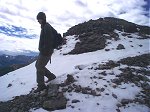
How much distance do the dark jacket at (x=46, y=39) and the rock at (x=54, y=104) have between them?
2.41 m

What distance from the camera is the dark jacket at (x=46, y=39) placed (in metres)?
11.0

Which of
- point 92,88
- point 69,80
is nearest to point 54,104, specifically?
point 92,88

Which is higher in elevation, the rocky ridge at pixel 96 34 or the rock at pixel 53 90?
the rocky ridge at pixel 96 34

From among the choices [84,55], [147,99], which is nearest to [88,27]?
[84,55]

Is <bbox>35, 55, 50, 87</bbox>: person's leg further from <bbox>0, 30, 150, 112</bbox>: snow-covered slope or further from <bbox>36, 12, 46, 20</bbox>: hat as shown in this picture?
<bbox>36, 12, 46, 20</bbox>: hat

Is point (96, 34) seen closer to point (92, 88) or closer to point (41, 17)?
point (92, 88)

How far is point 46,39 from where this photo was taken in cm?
1104

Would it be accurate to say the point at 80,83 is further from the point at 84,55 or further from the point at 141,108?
the point at 84,55

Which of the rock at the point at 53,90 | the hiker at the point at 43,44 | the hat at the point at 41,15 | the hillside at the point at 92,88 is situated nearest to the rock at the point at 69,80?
the hillside at the point at 92,88

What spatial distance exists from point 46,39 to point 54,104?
9.81ft

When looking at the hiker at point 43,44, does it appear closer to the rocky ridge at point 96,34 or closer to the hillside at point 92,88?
the hillside at point 92,88

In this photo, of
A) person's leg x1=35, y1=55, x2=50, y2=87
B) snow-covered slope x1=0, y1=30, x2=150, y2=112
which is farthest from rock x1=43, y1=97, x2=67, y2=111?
person's leg x1=35, y1=55, x2=50, y2=87

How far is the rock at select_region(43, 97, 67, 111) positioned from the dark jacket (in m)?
2.41

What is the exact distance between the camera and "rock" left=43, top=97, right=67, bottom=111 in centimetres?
966
